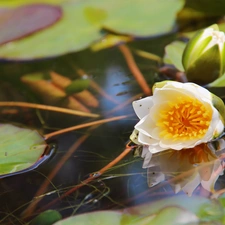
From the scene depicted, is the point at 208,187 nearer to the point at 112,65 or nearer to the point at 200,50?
the point at 200,50

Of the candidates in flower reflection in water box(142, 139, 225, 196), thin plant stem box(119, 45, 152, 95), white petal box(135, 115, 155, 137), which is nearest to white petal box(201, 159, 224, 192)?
flower reflection in water box(142, 139, 225, 196)

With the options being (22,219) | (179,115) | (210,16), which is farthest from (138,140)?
(210,16)

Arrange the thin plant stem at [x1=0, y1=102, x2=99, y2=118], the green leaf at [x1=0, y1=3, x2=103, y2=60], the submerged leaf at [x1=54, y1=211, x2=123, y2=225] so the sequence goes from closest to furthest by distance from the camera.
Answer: the submerged leaf at [x1=54, y1=211, x2=123, y2=225] < the thin plant stem at [x1=0, y1=102, x2=99, y2=118] < the green leaf at [x1=0, y1=3, x2=103, y2=60]

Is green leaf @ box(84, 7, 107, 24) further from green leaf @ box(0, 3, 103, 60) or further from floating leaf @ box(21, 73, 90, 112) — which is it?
floating leaf @ box(21, 73, 90, 112)

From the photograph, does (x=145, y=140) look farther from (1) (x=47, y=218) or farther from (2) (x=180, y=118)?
(1) (x=47, y=218)

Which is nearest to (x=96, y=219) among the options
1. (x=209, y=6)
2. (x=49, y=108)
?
(x=49, y=108)
